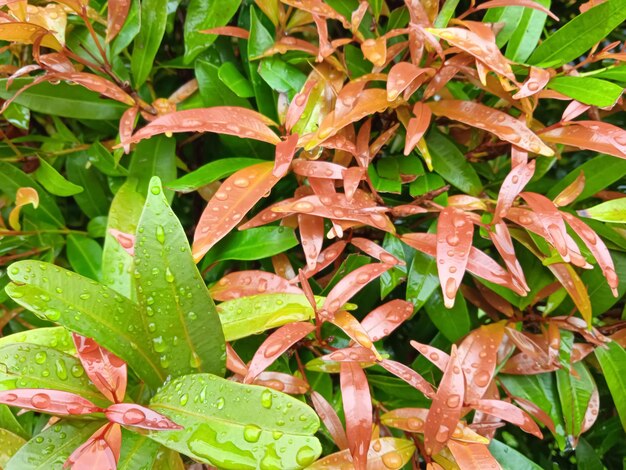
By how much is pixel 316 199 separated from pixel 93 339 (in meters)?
0.31

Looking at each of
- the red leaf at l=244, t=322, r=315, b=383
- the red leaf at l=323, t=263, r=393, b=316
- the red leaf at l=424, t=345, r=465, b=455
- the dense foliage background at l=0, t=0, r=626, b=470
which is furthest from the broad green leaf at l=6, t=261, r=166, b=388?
the red leaf at l=424, t=345, r=465, b=455

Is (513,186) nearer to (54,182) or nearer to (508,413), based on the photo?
(508,413)

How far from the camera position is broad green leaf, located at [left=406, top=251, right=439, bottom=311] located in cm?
70

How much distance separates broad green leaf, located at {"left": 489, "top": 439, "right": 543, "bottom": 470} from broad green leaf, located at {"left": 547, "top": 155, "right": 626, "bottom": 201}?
1.23 feet

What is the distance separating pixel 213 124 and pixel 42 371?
0.34 meters

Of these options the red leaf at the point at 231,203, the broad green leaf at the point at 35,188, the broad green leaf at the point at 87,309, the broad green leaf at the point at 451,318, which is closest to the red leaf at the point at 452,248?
the broad green leaf at the point at 451,318

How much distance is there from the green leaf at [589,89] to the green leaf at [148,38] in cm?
56

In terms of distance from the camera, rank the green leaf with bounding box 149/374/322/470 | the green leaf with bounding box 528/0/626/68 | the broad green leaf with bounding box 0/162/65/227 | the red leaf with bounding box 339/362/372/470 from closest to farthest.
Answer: the green leaf with bounding box 149/374/322/470 → the red leaf with bounding box 339/362/372/470 → the green leaf with bounding box 528/0/626/68 → the broad green leaf with bounding box 0/162/65/227

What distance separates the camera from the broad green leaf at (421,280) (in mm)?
696

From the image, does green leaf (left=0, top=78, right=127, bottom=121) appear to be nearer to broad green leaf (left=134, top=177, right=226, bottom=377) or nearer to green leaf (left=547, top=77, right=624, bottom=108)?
broad green leaf (left=134, top=177, right=226, bottom=377)

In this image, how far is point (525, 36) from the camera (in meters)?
0.75

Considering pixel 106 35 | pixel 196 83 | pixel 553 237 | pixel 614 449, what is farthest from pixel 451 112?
pixel 614 449

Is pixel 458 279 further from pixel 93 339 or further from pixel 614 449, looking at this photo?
pixel 614 449

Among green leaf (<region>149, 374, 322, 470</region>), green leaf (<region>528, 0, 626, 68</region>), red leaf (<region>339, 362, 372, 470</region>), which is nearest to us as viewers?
green leaf (<region>149, 374, 322, 470</region>)
